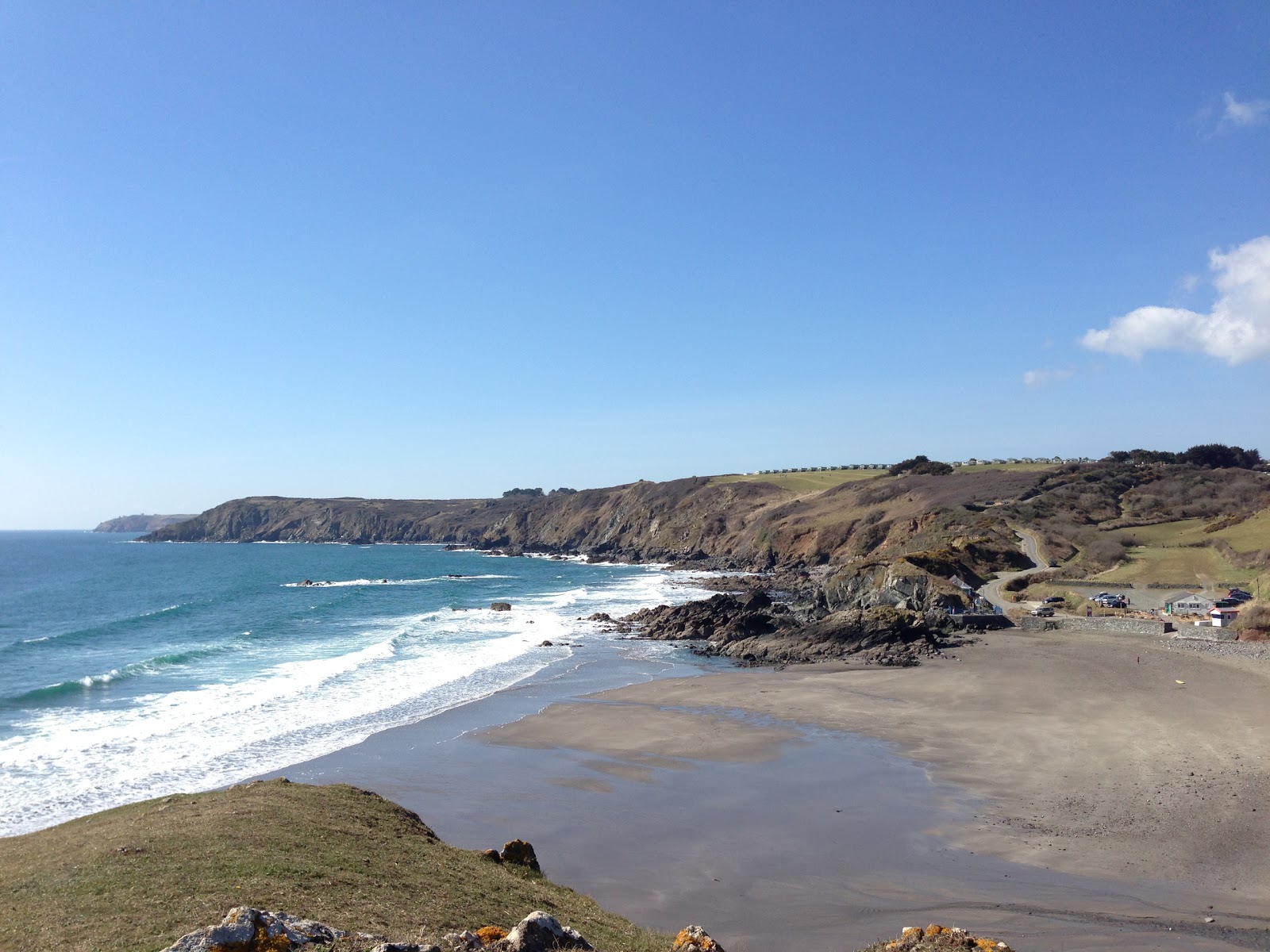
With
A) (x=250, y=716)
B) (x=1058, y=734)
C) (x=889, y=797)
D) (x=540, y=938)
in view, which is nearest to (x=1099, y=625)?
(x=1058, y=734)

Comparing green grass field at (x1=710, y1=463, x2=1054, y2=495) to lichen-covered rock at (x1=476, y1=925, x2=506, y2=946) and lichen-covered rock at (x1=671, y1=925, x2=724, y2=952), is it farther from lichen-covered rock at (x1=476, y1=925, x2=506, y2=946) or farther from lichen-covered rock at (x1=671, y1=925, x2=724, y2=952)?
lichen-covered rock at (x1=476, y1=925, x2=506, y2=946)

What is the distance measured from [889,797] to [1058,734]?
901cm

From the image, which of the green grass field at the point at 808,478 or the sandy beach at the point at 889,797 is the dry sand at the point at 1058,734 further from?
the green grass field at the point at 808,478

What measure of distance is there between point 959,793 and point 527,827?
1136cm

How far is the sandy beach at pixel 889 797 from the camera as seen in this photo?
46.9 ft

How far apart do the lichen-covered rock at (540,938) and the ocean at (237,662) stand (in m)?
16.1

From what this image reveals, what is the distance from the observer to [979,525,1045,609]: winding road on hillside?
5409cm

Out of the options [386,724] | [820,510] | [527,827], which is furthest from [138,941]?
[820,510]

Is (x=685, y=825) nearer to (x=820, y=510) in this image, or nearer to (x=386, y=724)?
(x=386, y=724)

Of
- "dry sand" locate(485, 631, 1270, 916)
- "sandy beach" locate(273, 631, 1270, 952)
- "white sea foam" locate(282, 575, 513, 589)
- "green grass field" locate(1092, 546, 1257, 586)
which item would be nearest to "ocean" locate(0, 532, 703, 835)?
"white sea foam" locate(282, 575, 513, 589)

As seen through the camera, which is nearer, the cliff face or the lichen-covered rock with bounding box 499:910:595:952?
the lichen-covered rock with bounding box 499:910:595:952

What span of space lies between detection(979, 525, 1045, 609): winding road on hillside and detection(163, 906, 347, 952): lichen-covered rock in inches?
1995

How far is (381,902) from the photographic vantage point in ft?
35.9

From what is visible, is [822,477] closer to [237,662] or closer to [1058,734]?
[237,662]
